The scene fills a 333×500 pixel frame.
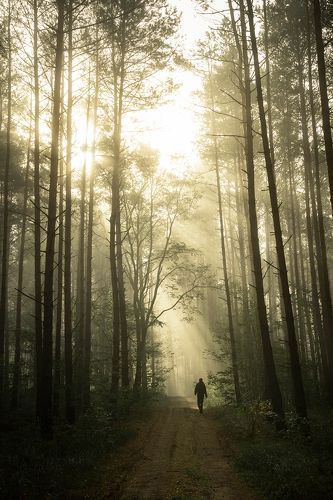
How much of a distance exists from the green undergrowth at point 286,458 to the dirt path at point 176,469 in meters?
0.34

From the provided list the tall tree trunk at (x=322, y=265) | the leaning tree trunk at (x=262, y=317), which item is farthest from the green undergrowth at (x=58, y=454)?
the tall tree trunk at (x=322, y=265)

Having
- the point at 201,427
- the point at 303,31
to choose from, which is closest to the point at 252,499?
the point at 201,427

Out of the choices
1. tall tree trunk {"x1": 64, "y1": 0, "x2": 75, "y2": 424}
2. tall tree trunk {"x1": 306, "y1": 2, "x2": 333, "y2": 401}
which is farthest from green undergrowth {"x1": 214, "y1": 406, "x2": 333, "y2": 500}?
tall tree trunk {"x1": 64, "y1": 0, "x2": 75, "y2": 424}

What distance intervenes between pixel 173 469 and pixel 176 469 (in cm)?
6

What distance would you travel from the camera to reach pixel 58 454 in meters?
7.61

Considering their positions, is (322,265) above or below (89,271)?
below

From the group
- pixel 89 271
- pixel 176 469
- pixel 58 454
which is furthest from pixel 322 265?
pixel 58 454

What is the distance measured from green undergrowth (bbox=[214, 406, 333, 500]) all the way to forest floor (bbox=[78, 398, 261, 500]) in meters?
0.31

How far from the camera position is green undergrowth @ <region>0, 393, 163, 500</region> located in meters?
5.89

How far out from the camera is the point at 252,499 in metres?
5.64

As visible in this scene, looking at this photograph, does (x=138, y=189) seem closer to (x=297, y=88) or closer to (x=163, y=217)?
(x=163, y=217)

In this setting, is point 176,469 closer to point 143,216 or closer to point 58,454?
point 58,454

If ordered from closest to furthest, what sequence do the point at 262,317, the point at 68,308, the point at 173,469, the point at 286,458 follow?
1. the point at 286,458
2. the point at 173,469
3. the point at 262,317
4. the point at 68,308

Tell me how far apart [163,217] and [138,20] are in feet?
36.1
